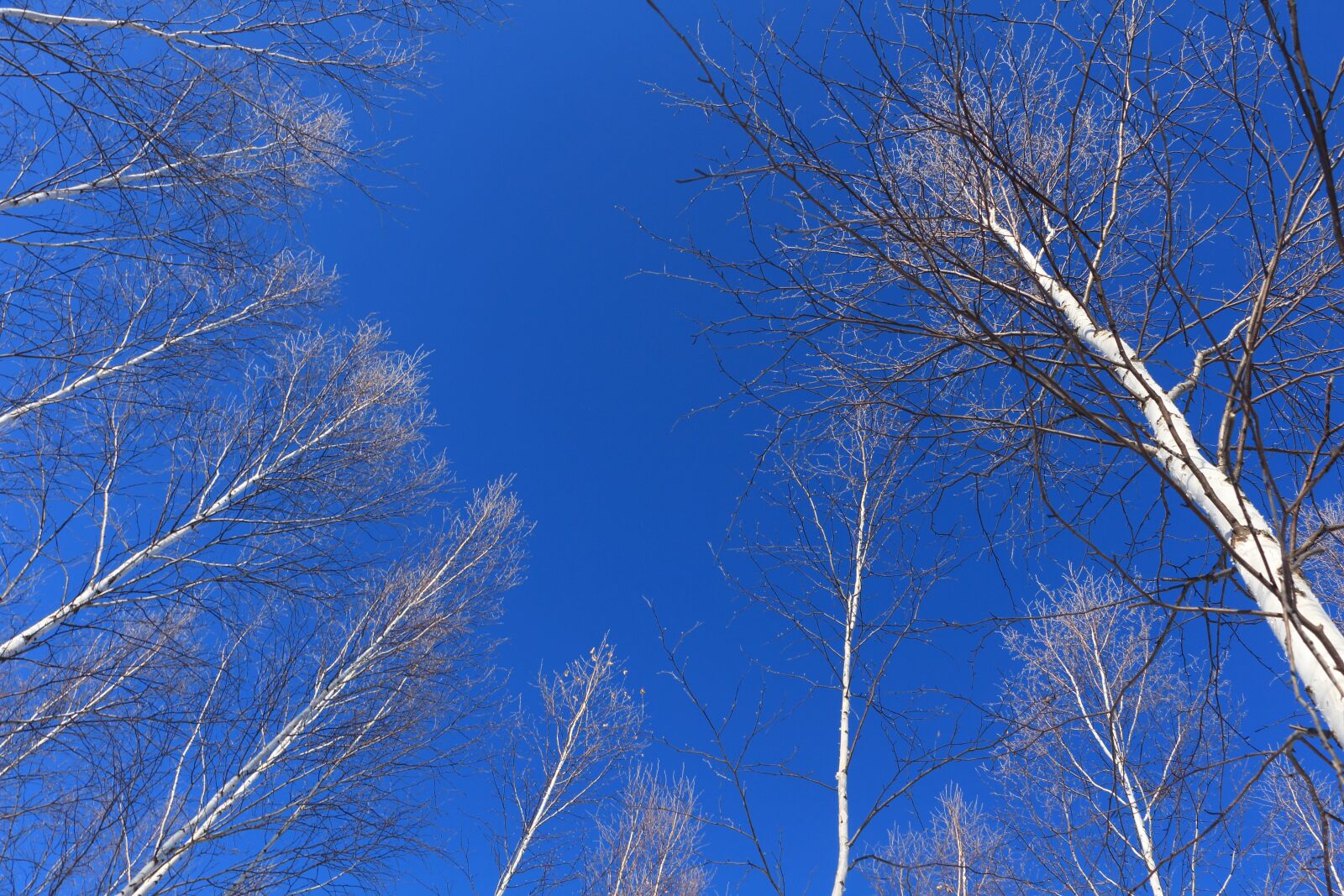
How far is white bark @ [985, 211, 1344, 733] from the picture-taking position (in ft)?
3.01

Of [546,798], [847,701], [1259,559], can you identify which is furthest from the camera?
[546,798]

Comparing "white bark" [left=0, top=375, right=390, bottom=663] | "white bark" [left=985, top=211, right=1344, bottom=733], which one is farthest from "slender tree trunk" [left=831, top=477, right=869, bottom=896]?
"white bark" [left=0, top=375, right=390, bottom=663]

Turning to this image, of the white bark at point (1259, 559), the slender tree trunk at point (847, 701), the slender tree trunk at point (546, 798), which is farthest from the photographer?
the slender tree trunk at point (546, 798)

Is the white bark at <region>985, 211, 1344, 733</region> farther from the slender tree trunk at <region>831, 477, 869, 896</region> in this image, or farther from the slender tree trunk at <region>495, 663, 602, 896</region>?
the slender tree trunk at <region>495, 663, 602, 896</region>

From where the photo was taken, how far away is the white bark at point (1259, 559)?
0.92 metres

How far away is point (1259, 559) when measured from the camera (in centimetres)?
119

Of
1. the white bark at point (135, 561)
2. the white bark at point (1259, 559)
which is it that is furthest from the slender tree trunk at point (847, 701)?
the white bark at point (135, 561)

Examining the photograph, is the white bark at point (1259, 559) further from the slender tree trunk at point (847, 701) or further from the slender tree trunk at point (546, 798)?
the slender tree trunk at point (546, 798)

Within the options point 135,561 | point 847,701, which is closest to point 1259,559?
point 847,701

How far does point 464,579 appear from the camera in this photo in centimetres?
758

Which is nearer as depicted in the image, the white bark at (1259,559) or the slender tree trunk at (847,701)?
the white bark at (1259,559)

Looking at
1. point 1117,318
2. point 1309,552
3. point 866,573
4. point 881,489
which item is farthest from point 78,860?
point 1117,318

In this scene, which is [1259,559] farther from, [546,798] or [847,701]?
[546,798]

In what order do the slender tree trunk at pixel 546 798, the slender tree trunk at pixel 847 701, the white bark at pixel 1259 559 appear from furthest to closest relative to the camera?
1. the slender tree trunk at pixel 546 798
2. the slender tree trunk at pixel 847 701
3. the white bark at pixel 1259 559
